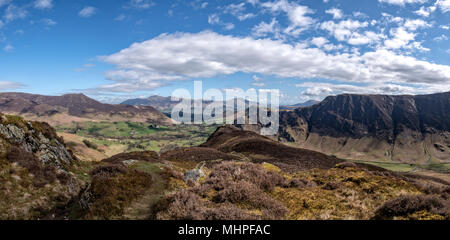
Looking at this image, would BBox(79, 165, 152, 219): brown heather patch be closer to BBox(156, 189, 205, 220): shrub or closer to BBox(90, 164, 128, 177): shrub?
BBox(90, 164, 128, 177): shrub

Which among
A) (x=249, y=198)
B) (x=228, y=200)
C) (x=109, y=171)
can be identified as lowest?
(x=228, y=200)

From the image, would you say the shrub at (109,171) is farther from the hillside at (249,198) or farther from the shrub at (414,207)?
the shrub at (414,207)

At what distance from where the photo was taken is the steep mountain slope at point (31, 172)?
14.6 meters

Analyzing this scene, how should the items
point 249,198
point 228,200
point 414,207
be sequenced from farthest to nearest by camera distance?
1. point 228,200
2. point 249,198
3. point 414,207

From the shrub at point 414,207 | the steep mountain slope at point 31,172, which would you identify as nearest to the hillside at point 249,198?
the shrub at point 414,207

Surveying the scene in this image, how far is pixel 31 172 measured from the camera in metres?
17.6

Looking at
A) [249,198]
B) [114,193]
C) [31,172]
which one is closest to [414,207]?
[249,198]

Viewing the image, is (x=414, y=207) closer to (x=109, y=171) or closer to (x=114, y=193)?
(x=114, y=193)

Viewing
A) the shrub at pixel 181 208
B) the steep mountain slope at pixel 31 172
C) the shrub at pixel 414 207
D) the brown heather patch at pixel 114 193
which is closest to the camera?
the shrub at pixel 414 207

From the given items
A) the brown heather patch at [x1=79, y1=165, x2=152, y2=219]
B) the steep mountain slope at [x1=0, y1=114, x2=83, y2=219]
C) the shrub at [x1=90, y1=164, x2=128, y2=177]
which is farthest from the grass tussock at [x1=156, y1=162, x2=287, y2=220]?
the steep mountain slope at [x1=0, y1=114, x2=83, y2=219]

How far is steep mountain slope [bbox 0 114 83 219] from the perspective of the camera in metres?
14.6

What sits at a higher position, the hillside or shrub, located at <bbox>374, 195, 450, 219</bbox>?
shrub, located at <bbox>374, 195, 450, 219</bbox>

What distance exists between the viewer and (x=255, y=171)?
64.2 feet
